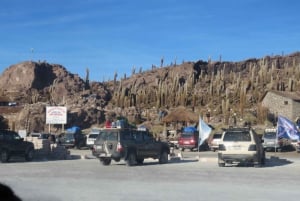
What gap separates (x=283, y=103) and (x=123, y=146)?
44595mm

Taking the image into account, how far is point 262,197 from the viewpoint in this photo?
13344mm

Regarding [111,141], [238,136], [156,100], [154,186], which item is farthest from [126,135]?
[156,100]

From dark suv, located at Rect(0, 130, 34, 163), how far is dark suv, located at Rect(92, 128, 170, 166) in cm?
567

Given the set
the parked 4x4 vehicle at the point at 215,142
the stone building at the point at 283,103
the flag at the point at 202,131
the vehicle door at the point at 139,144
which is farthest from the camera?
the stone building at the point at 283,103

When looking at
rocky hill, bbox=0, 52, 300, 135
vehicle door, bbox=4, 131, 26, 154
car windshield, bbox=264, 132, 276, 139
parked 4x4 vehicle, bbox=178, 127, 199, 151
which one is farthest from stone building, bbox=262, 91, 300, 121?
vehicle door, bbox=4, 131, 26, 154

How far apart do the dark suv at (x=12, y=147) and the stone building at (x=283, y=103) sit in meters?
41.7

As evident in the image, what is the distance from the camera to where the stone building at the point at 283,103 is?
6593 centimetres

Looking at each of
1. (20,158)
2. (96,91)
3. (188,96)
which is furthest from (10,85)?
(20,158)

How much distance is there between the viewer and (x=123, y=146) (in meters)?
25.8

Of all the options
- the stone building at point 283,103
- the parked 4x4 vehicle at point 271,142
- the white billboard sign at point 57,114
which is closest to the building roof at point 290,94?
the stone building at point 283,103

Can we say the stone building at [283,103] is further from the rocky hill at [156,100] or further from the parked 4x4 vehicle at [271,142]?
the parked 4x4 vehicle at [271,142]

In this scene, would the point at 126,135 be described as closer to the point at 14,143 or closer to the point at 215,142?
the point at 14,143

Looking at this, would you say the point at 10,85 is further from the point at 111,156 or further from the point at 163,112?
the point at 111,156

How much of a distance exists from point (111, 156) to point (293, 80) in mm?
50322
